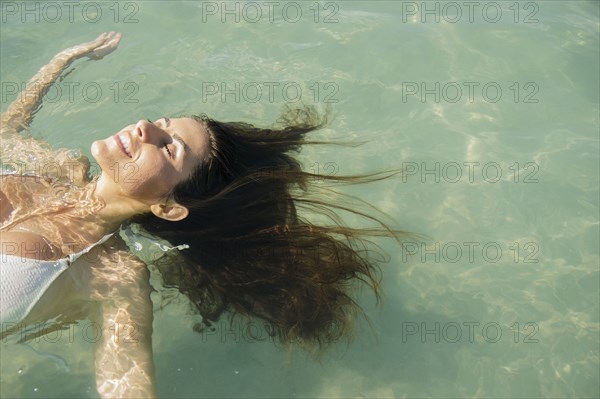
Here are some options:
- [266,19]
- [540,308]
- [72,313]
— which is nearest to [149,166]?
[72,313]

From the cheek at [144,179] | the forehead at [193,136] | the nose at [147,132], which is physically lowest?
the cheek at [144,179]

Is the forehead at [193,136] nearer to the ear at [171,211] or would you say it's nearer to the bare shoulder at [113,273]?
the ear at [171,211]

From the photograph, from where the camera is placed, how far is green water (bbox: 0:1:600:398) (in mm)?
3588

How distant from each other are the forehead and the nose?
0.37ft

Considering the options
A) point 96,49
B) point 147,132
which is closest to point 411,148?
point 147,132

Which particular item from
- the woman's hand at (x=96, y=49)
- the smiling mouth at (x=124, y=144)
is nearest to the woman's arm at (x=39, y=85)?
the woman's hand at (x=96, y=49)

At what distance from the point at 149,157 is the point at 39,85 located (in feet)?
5.48

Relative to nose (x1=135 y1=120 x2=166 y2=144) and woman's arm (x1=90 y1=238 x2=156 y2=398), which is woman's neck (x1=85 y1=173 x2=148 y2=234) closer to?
woman's arm (x1=90 y1=238 x2=156 y2=398)

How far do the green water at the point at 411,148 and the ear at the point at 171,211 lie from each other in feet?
2.68

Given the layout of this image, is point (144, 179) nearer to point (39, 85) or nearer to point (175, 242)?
point (175, 242)

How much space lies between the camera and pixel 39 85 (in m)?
4.25

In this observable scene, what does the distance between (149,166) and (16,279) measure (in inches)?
30.7

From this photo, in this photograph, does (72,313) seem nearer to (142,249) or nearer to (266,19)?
(142,249)

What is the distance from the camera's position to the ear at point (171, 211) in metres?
3.19
